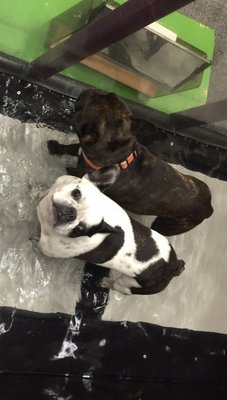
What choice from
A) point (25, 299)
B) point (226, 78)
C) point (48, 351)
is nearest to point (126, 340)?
point (48, 351)

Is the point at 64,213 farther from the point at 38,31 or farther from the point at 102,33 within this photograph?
the point at 38,31

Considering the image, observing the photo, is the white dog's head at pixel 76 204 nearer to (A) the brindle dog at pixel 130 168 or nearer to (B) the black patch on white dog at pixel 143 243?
(A) the brindle dog at pixel 130 168

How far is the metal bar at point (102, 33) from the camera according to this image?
7.82 ft

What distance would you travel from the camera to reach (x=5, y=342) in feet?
9.89

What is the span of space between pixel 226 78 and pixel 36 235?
1526 mm

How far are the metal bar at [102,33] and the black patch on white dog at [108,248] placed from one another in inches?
38.6

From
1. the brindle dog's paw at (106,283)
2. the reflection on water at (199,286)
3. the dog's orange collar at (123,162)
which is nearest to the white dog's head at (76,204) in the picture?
the dog's orange collar at (123,162)

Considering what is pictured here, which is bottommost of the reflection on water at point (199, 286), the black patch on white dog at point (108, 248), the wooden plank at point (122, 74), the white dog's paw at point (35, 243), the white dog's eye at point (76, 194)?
the reflection on water at point (199, 286)

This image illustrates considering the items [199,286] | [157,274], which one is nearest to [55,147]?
[157,274]

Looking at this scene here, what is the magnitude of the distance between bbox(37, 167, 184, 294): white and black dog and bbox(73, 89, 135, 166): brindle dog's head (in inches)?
5.6

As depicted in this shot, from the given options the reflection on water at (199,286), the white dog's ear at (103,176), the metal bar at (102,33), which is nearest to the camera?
the metal bar at (102,33)

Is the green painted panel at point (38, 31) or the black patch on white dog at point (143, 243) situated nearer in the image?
the black patch on white dog at point (143, 243)

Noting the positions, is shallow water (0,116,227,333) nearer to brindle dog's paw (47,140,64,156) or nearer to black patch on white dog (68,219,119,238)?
brindle dog's paw (47,140,64,156)

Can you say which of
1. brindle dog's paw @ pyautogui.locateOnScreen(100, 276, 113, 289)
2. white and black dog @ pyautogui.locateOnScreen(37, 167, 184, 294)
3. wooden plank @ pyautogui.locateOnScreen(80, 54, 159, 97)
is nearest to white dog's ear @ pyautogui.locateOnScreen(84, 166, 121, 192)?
white and black dog @ pyautogui.locateOnScreen(37, 167, 184, 294)
